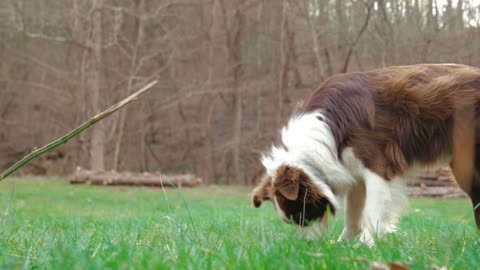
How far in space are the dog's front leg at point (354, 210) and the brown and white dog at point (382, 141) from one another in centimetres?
32

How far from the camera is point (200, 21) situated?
99.7 feet

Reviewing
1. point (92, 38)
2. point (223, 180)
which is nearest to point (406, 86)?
point (92, 38)

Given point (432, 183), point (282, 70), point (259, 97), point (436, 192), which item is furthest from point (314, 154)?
point (259, 97)

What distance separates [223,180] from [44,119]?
10.5 metres

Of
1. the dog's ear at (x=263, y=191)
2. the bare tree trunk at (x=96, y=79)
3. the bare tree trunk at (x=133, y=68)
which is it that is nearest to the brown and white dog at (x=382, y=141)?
the dog's ear at (x=263, y=191)

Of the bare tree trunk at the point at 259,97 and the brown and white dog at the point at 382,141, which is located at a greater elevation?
the bare tree trunk at the point at 259,97

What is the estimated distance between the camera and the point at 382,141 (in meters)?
5.17

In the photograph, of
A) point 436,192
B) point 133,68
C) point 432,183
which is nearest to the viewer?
point 436,192

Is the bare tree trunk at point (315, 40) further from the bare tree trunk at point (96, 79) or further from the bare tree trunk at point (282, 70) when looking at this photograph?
the bare tree trunk at point (96, 79)

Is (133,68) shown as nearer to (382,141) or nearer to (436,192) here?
(436,192)

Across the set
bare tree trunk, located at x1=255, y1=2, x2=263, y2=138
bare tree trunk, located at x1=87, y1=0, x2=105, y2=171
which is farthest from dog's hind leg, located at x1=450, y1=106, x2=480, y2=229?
bare tree trunk, located at x1=255, y1=2, x2=263, y2=138

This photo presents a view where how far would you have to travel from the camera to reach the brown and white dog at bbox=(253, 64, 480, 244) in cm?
509

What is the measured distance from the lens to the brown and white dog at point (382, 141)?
5090 mm

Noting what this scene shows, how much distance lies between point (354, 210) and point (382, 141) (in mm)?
1002
